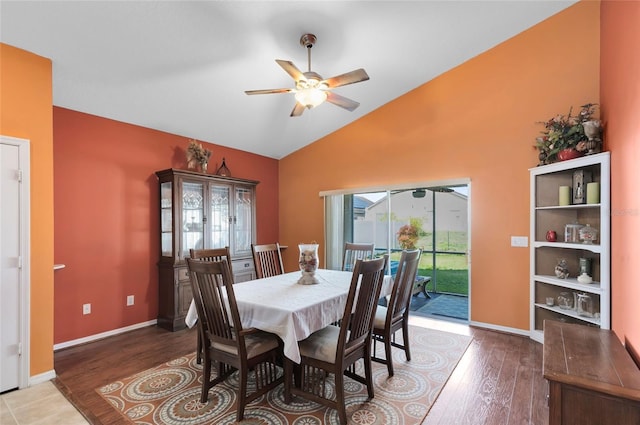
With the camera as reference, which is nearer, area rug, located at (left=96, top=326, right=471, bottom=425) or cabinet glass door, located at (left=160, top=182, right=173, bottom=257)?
area rug, located at (left=96, top=326, right=471, bottom=425)

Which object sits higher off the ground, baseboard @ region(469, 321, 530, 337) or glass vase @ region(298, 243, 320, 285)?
glass vase @ region(298, 243, 320, 285)

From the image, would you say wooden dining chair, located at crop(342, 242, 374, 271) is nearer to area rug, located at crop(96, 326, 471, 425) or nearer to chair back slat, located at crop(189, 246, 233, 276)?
area rug, located at crop(96, 326, 471, 425)

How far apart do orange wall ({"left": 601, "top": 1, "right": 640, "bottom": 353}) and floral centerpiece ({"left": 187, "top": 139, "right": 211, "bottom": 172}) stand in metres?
4.08

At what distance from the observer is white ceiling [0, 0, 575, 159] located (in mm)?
2402

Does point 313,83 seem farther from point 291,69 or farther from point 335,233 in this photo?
point 335,233

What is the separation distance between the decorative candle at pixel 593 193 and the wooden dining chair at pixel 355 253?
6.70 feet

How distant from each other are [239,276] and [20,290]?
2436 millimetres

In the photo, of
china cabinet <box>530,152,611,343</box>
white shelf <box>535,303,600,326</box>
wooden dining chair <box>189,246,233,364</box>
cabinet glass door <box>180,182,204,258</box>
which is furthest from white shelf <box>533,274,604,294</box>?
cabinet glass door <box>180,182,204,258</box>

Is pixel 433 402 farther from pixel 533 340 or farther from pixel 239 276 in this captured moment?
pixel 239 276

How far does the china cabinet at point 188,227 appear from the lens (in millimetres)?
3750

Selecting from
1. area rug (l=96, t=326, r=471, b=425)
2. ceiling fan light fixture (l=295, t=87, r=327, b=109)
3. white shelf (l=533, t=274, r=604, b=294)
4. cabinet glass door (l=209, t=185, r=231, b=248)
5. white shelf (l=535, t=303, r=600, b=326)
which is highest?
ceiling fan light fixture (l=295, t=87, r=327, b=109)

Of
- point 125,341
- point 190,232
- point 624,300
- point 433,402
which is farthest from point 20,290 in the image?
point 624,300

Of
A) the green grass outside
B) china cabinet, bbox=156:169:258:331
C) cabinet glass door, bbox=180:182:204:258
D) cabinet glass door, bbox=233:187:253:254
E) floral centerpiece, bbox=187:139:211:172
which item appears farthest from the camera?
the green grass outside

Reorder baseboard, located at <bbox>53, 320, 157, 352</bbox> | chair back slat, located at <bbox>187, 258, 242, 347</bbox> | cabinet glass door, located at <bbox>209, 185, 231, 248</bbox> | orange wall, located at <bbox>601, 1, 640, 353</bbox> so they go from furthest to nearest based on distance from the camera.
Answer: cabinet glass door, located at <bbox>209, 185, 231, 248</bbox> → baseboard, located at <bbox>53, 320, 157, 352</bbox> → chair back slat, located at <bbox>187, 258, 242, 347</bbox> → orange wall, located at <bbox>601, 1, 640, 353</bbox>
